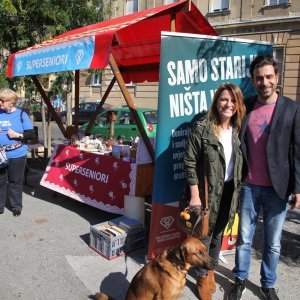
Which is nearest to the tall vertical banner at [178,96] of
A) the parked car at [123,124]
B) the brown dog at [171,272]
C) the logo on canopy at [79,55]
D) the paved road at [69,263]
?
the paved road at [69,263]

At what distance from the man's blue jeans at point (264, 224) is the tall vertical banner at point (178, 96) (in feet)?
2.91

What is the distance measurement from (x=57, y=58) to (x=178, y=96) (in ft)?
6.68

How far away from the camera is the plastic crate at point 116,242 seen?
Answer: 4.07 meters

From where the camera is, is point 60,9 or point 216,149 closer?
point 216,149

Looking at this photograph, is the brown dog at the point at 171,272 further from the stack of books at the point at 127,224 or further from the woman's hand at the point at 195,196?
the stack of books at the point at 127,224

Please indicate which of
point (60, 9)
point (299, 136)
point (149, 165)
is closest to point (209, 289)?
point (299, 136)

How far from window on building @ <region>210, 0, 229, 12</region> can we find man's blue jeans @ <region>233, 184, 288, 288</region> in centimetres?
2069

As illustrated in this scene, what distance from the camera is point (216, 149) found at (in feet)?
9.90

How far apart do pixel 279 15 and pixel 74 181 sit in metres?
17.4

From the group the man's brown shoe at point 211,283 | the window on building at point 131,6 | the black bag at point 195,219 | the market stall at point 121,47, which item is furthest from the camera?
the window on building at point 131,6

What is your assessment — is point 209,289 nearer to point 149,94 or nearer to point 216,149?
point 216,149

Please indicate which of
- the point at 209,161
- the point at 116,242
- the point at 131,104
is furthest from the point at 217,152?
the point at 131,104

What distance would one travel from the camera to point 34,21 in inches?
318

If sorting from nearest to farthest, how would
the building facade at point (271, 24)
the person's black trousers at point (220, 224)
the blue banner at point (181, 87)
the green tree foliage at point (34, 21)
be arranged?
the person's black trousers at point (220, 224) → the blue banner at point (181, 87) → the green tree foliage at point (34, 21) → the building facade at point (271, 24)
